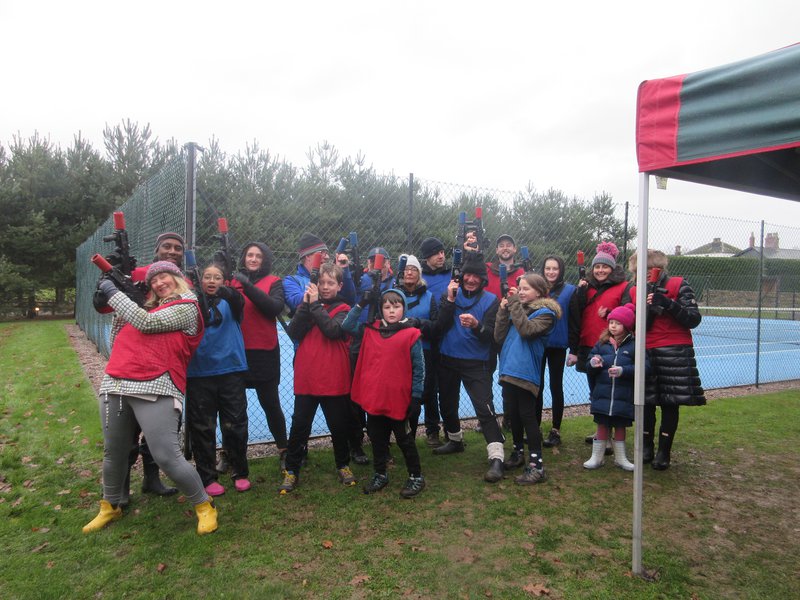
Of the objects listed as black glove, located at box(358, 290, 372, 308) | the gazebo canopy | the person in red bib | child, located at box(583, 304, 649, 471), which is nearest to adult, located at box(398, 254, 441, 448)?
black glove, located at box(358, 290, 372, 308)

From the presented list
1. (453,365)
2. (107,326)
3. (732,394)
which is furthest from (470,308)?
(107,326)

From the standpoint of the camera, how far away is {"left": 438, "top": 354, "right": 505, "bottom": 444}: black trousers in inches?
155

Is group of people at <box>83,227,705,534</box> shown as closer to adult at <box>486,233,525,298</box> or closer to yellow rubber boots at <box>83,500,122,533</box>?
yellow rubber boots at <box>83,500,122,533</box>

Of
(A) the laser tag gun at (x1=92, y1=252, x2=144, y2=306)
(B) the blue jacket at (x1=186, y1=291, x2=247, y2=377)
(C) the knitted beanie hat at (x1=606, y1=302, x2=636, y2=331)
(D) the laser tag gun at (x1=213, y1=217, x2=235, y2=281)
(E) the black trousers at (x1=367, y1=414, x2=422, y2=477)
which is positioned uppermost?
(D) the laser tag gun at (x1=213, y1=217, x2=235, y2=281)

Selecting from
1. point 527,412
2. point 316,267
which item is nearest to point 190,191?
point 316,267

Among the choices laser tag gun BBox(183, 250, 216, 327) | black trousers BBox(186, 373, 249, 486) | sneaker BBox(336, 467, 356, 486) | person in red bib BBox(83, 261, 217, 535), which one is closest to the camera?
person in red bib BBox(83, 261, 217, 535)

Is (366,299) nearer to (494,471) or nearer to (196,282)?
(196,282)

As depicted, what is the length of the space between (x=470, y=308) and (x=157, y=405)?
2346 mm

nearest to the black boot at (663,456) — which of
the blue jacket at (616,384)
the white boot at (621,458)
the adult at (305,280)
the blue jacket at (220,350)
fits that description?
the white boot at (621,458)

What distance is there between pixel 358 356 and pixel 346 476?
89 cm

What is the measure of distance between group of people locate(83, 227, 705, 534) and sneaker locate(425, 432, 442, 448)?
0.70ft

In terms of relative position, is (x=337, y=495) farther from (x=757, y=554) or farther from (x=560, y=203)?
(x=560, y=203)

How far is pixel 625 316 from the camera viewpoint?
13.1 ft

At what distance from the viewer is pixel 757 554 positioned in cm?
283
